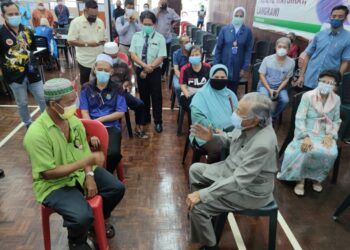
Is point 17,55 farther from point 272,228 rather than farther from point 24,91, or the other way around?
point 272,228

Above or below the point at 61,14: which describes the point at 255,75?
below

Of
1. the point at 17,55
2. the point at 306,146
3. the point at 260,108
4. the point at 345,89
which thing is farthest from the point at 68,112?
the point at 345,89

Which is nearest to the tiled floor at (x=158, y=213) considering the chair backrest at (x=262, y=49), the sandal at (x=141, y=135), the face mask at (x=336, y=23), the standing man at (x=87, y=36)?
the sandal at (x=141, y=135)

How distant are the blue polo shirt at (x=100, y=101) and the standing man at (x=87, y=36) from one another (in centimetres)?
114

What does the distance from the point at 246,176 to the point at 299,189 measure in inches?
53.4

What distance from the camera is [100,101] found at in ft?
8.91

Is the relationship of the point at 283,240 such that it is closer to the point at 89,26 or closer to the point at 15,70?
the point at 15,70

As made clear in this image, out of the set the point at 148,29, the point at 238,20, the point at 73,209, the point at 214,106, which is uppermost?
the point at 238,20

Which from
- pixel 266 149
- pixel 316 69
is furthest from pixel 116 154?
pixel 316 69

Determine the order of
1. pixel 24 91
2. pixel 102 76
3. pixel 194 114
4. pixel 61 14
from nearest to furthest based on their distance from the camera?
pixel 194 114 < pixel 102 76 < pixel 24 91 < pixel 61 14

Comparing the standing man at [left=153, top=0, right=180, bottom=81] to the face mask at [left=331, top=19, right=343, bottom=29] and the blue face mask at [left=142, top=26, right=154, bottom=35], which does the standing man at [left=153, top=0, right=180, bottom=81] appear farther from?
the face mask at [left=331, top=19, right=343, bottom=29]

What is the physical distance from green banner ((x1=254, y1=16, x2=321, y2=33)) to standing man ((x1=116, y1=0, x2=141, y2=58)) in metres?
2.99

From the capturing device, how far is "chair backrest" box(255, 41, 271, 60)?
5827 mm

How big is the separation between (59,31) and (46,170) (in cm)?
714
